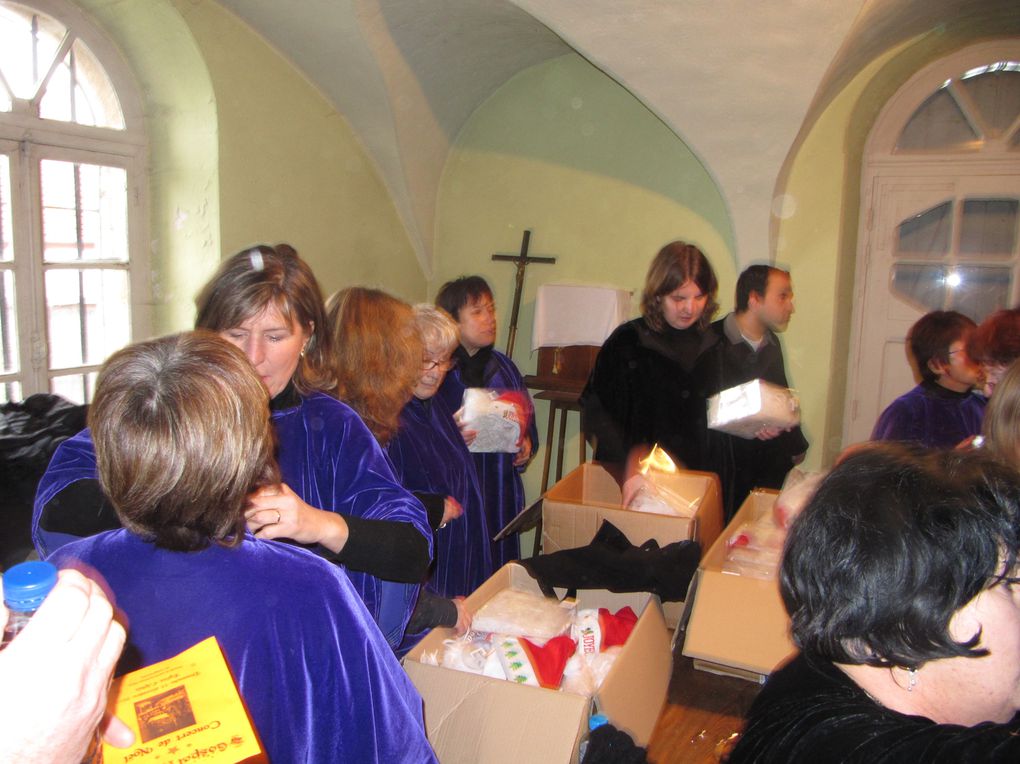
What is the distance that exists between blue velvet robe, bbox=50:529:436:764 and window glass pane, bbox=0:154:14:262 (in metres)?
2.71

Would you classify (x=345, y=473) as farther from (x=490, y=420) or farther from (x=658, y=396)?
(x=658, y=396)

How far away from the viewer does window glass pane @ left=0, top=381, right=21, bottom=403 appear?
10.7 ft

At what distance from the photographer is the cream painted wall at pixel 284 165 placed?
3682mm

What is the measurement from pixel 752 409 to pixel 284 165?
2760mm

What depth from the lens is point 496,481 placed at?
2939mm

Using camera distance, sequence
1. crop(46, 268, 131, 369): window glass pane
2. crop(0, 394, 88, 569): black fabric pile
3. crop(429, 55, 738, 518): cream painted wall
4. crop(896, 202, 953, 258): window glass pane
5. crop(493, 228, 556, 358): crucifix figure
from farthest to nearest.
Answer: crop(493, 228, 556, 358): crucifix figure, crop(429, 55, 738, 518): cream painted wall, crop(896, 202, 953, 258): window glass pane, crop(46, 268, 131, 369): window glass pane, crop(0, 394, 88, 569): black fabric pile

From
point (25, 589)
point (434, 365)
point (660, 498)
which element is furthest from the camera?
point (660, 498)

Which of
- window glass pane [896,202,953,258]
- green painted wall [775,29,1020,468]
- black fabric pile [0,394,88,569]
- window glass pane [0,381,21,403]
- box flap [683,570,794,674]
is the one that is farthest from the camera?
window glass pane [896,202,953,258]

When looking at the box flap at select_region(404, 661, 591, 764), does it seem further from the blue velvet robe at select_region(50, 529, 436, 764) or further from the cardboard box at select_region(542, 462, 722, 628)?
the cardboard box at select_region(542, 462, 722, 628)

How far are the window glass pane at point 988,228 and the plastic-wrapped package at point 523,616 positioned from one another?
14.1 feet

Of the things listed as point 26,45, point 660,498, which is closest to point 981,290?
point 660,498

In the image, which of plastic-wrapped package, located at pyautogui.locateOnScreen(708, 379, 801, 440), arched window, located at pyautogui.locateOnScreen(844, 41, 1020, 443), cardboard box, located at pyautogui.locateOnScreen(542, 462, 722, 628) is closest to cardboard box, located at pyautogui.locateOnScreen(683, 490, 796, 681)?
cardboard box, located at pyautogui.locateOnScreen(542, 462, 722, 628)

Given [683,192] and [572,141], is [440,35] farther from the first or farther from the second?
[683,192]

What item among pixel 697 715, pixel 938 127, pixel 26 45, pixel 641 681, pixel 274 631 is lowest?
pixel 697 715
